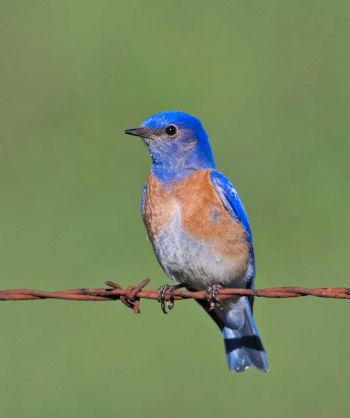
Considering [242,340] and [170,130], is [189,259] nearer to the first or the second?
[242,340]

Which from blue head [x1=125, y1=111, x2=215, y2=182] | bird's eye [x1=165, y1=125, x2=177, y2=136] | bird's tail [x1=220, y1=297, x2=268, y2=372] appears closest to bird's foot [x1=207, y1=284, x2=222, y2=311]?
bird's tail [x1=220, y1=297, x2=268, y2=372]

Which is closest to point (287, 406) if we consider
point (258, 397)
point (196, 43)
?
point (258, 397)

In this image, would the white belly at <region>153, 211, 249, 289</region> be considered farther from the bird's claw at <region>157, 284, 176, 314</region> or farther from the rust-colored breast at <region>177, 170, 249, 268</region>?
the bird's claw at <region>157, 284, 176, 314</region>

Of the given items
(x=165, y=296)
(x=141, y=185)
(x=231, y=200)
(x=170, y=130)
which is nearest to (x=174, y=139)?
(x=170, y=130)

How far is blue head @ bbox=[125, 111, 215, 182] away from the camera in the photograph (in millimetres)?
7039

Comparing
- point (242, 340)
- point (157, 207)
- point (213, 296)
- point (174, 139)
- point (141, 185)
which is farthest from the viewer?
point (141, 185)

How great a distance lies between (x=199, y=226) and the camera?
21.4 ft

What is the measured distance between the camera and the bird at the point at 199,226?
6.55 metres

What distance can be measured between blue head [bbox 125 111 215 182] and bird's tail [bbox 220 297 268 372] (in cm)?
93

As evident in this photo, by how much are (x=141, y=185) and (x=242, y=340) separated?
3.65 meters

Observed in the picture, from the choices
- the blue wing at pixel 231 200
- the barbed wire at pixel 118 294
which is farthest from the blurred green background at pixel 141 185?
the barbed wire at pixel 118 294

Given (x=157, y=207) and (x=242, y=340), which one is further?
(x=242, y=340)

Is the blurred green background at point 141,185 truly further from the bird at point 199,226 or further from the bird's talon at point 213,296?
the bird's talon at point 213,296

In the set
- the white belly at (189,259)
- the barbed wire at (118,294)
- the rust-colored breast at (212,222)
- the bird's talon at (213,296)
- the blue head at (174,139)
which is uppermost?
the blue head at (174,139)
